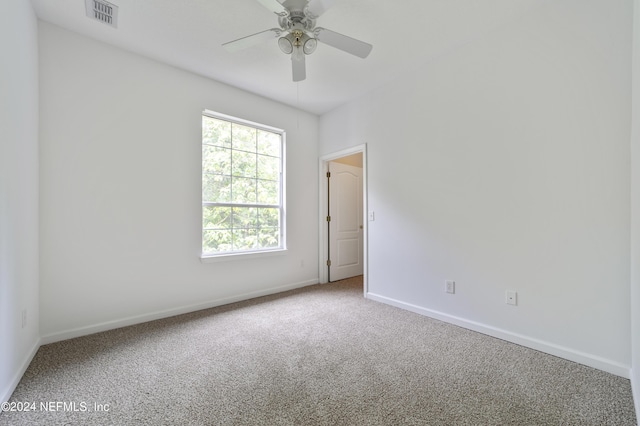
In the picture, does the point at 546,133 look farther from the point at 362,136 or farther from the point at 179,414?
the point at 179,414

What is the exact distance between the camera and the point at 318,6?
5.85 ft

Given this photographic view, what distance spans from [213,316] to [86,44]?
9.43 ft

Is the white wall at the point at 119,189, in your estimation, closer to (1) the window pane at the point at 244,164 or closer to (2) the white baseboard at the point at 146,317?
(2) the white baseboard at the point at 146,317

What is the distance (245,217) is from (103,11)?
233 cm

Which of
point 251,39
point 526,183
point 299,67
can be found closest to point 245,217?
point 299,67

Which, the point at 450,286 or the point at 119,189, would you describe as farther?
the point at 450,286

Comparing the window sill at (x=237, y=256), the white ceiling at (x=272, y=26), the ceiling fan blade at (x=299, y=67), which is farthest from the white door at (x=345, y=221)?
the ceiling fan blade at (x=299, y=67)

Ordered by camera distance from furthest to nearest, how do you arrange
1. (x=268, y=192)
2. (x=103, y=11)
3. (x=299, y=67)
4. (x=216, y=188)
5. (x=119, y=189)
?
(x=268, y=192)
(x=216, y=188)
(x=119, y=189)
(x=299, y=67)
(x=103, y=11)

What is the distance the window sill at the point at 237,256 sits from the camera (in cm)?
320

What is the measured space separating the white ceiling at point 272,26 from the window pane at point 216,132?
1.68ft

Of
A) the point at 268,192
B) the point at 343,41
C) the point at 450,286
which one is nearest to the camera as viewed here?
the point at 343,41

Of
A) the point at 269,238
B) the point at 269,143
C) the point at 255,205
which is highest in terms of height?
the point at 269,143

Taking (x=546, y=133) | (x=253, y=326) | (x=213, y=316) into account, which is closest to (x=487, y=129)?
(x=546, y=133)

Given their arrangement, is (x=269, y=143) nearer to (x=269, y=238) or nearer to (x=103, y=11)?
(x=269, y=238)
